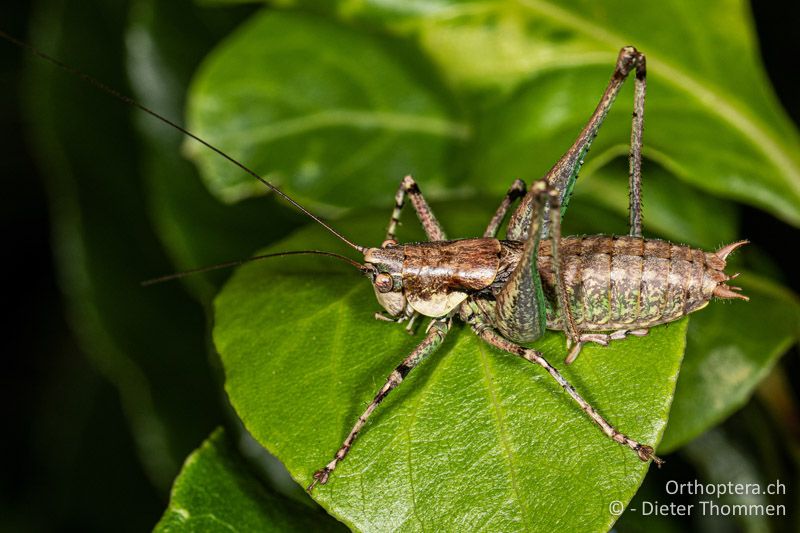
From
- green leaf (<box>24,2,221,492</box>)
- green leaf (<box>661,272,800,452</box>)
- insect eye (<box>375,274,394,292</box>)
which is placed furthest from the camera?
green leaf (<box>24,2,221,492</box>)

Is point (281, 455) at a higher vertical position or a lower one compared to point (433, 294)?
lower

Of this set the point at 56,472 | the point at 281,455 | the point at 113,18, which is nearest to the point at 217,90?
the point at 113,18

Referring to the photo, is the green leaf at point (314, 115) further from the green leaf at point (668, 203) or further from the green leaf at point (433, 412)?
the green leaf at point (433, 412)

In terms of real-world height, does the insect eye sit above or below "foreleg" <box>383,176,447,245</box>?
below

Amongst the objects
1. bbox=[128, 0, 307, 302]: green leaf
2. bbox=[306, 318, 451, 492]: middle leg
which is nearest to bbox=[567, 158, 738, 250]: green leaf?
bbox=[306, 318, 451, 492]: middle leg

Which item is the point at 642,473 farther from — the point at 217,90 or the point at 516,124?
the point at 217,90

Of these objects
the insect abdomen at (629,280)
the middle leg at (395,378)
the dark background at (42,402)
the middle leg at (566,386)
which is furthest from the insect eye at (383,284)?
the dark background at (42,402)

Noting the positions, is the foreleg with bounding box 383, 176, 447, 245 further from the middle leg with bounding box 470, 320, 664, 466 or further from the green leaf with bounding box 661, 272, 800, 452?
the green leaf with bounding box 661, 272, 800, 452
